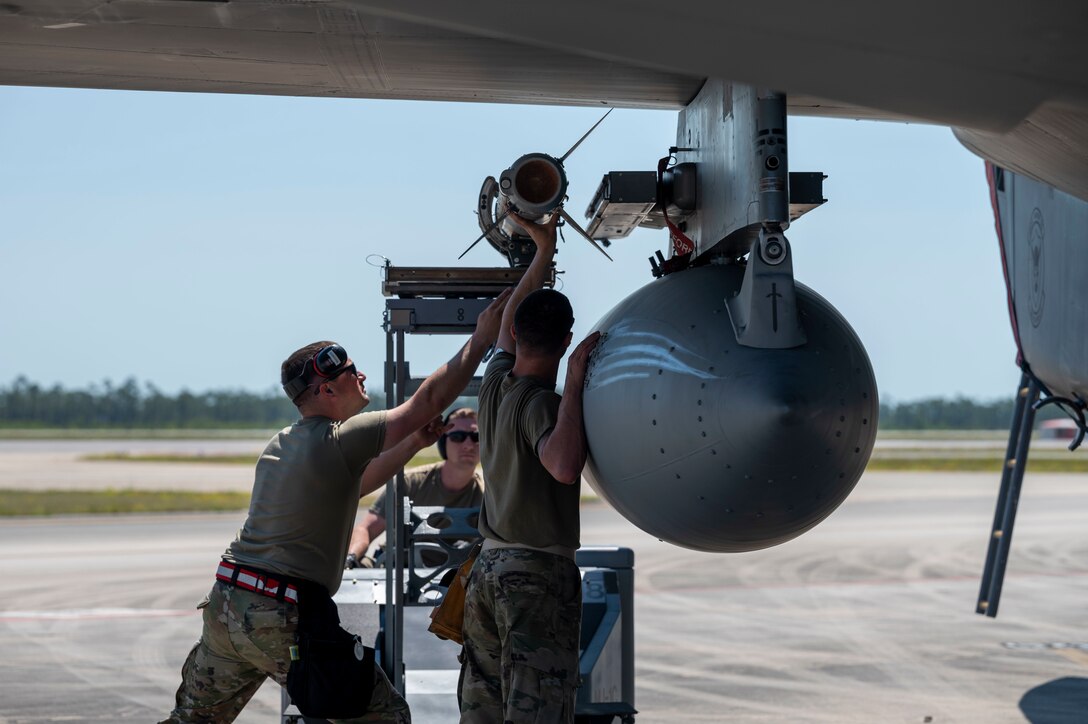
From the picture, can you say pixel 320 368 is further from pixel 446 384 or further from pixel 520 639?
pixel 520 639

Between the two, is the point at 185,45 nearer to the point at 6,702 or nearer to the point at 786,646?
the point at 6,702

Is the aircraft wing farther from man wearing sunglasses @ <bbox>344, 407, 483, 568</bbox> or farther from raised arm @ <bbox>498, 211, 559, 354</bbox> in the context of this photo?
man wearing sunglasses @ <bbox>344, 407, 483, 568</bbox>

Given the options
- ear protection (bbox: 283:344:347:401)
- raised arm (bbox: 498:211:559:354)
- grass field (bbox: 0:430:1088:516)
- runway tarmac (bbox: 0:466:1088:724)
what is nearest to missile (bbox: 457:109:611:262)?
raised arm (bbox: 498:211:559:354)

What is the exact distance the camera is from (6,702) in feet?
22.6

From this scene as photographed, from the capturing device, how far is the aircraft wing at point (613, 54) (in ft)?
7.16

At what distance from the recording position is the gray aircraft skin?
2.21 meters

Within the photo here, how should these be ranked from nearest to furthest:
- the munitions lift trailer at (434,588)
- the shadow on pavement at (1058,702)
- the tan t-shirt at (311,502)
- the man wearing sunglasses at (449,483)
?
the tan t-shirt at (311,502), the munitions lift trailer at (434,588), the man wearing sunglasses at (449,483), the shadow on pavement at (1058,702)

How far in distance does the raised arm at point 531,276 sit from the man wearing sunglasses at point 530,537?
6.4 inches

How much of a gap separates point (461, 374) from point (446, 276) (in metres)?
0.63

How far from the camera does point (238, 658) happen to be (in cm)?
387

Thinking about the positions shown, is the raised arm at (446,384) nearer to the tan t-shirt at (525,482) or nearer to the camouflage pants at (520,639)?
the tan t-shirt at (525,482)

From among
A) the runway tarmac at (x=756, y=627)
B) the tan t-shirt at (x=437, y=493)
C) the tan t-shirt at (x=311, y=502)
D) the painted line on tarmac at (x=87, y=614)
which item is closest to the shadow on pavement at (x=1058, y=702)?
the runway tarmac at (x=756, y=627)

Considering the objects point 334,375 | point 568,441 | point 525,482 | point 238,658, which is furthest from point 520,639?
point 334,375

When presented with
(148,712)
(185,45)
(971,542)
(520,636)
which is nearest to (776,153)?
(520,636)
